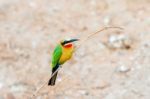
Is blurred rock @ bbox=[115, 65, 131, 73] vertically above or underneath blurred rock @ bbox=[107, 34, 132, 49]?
underneath

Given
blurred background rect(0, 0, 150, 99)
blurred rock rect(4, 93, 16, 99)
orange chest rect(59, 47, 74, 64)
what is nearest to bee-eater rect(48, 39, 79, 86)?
orange chest rect(59, 47, 74, 64)

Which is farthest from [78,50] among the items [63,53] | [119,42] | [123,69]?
[63,53]

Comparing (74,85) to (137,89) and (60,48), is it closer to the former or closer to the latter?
(137,89)

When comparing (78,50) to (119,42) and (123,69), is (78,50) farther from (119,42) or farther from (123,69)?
(123,69)

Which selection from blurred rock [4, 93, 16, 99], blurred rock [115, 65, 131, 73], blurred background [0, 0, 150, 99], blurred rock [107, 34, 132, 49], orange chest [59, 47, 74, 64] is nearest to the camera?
orange chest [59, 47, 74, 64]

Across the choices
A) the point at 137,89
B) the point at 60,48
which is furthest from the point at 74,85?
the point at 60,48

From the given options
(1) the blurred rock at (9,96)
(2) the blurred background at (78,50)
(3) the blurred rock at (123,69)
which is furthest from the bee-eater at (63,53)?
(3) the blurred rock at (123,69)

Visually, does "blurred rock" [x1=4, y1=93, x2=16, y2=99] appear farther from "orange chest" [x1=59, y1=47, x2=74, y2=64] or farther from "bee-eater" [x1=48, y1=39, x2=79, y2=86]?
"orange chest" [x1=59, y1=47, x2=74, y2=64]

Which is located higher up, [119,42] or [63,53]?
[63,53]
